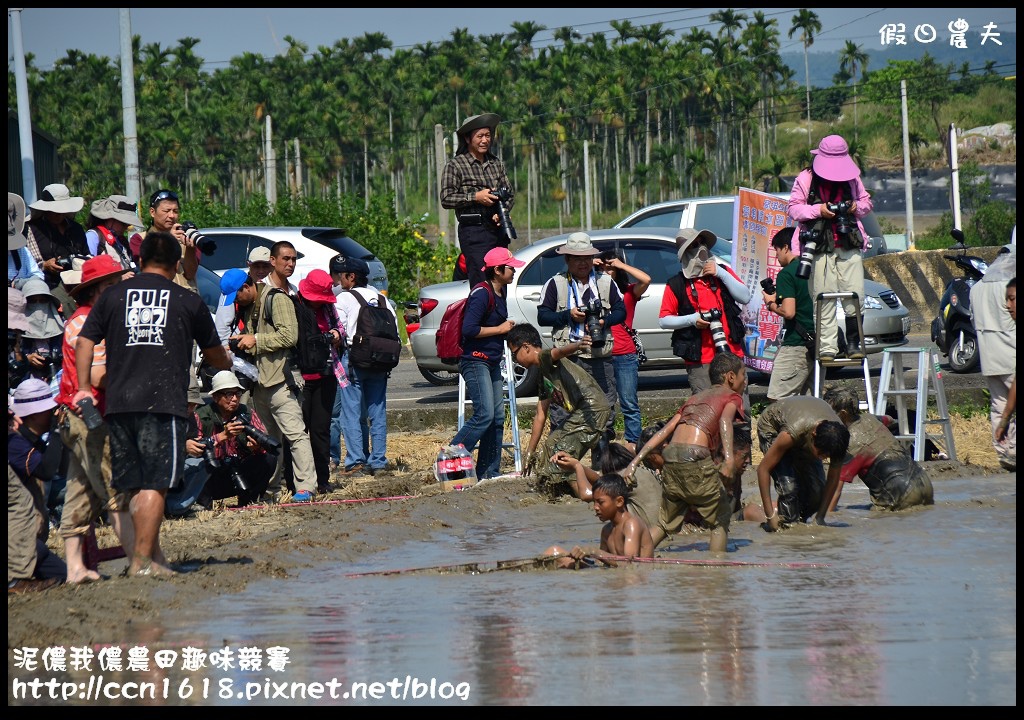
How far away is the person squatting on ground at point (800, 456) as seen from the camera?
834 centimetres

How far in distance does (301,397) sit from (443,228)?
27.2 metres

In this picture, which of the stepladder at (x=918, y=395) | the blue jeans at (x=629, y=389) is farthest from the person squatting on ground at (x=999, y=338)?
the blue jeans at (x=629, y=389)

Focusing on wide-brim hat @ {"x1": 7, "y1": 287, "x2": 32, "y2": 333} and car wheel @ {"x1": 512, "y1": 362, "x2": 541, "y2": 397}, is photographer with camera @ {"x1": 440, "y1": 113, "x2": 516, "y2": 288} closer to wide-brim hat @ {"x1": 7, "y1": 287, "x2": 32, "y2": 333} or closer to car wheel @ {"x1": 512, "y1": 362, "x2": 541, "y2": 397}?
car wheel @ {"x1": 512, "y1": 362, "x2": 541, "y2": 397}

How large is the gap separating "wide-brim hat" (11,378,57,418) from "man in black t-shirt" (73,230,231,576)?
0.57 feet

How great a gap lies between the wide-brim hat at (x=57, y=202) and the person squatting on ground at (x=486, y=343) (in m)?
2.83

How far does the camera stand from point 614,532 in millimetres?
7551

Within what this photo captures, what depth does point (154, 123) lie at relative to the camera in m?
94.5

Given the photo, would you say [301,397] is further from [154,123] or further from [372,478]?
[154,123]

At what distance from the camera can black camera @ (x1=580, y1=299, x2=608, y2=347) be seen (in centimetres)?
1008

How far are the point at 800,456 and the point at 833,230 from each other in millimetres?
2572

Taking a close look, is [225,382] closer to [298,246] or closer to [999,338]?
[999,338]

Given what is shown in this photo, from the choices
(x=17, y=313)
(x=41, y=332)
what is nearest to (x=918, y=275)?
(x=41, y=332)
